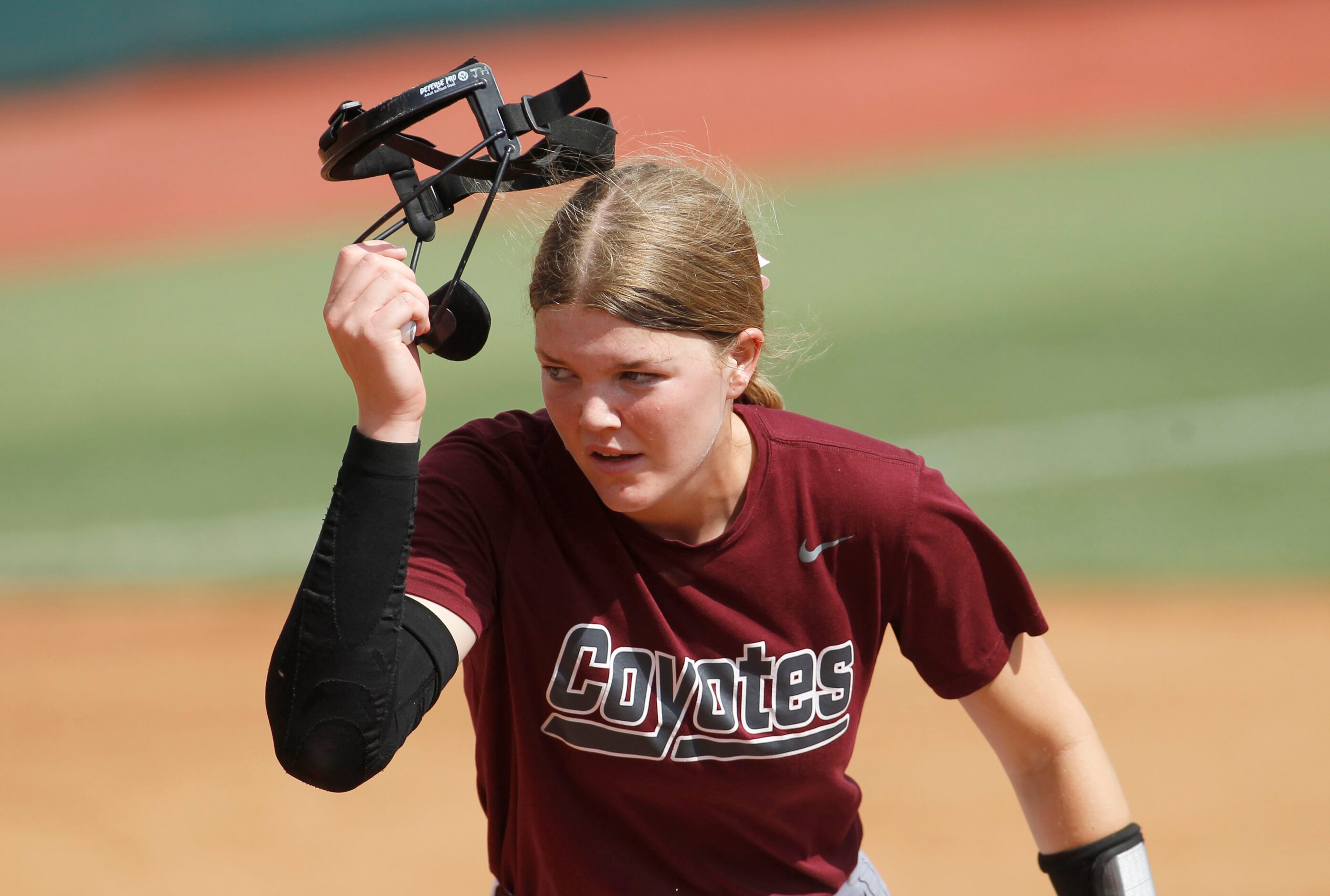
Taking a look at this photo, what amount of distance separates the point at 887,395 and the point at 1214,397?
2.27m

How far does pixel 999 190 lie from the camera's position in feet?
52.2

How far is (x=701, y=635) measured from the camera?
2365mm

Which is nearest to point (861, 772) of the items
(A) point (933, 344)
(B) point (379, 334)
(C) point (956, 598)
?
(C) point (956, 598)

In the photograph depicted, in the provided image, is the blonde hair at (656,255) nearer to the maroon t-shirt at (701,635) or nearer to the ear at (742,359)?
the ear at (742,359)

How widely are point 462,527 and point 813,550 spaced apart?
0.58 meters

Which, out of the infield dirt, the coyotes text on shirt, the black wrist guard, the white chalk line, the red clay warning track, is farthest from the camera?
the red clay warning track

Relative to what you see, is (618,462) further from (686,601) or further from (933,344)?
(933,344)

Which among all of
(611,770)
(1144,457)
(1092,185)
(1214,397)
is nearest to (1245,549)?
(1144,457)

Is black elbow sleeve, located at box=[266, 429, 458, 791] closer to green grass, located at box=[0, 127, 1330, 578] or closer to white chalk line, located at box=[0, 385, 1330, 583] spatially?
green grass, located at box=[0, 127, 1330, 578]

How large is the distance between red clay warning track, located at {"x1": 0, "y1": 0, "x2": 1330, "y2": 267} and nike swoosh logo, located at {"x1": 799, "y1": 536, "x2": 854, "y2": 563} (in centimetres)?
1483

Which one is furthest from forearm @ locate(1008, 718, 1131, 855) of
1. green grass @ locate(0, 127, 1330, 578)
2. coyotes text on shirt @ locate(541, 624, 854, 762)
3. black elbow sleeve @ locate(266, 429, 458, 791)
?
green grass @ locate(0, 127, 1330, 578)

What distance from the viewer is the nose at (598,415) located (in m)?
2.17

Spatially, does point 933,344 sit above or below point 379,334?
below

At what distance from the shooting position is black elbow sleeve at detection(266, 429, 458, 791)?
2016 mm
